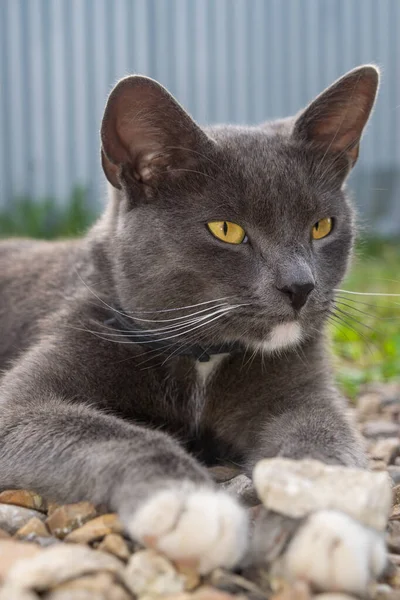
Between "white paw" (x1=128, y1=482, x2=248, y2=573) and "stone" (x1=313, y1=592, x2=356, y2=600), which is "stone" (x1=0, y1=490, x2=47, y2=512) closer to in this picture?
"white paw" (x1=128, y1=482, x2=248, y2=573)

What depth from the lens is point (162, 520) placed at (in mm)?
1330

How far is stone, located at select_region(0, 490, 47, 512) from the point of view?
1680 mm

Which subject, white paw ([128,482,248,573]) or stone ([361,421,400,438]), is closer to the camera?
white paw ([128,482,248,573])

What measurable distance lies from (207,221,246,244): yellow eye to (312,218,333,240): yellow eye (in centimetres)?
22

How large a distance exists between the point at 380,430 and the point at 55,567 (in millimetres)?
1653

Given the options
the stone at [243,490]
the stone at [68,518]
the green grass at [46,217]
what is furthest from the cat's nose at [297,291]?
the green grass at [46,217]

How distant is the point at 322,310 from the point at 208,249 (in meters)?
0.31

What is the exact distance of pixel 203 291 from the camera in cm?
193

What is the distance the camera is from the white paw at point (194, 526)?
4.24 feet

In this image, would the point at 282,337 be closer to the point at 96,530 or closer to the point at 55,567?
the point at 96,530

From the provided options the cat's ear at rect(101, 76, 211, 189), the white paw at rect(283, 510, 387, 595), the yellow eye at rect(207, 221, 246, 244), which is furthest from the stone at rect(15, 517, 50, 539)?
the cat's ear at rect(101, 76, 211, 189)

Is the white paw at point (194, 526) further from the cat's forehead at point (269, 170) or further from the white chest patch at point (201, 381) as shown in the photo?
the cat's forehead at point (269, 170)

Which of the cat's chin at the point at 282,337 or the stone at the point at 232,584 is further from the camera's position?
the cat's chin at the point at 282,337

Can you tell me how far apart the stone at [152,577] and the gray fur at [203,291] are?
424 mm
